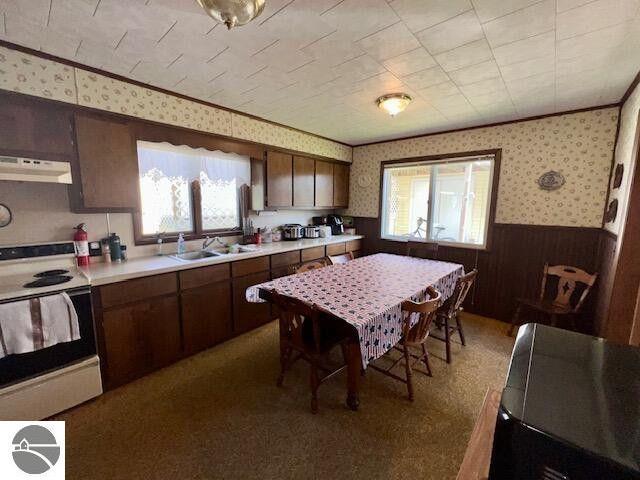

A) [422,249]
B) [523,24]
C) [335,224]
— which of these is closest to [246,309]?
[335,224]

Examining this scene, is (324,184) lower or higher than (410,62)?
lower

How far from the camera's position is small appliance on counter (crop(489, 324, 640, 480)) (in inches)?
18.8

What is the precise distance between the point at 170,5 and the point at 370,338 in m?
2.04

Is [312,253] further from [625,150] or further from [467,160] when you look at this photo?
[625,150]

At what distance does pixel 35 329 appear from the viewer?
1554 mm

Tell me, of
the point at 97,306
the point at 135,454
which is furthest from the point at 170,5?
the point at 135,454

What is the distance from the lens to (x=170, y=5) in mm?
1344

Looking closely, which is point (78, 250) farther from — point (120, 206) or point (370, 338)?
point (370, 338)

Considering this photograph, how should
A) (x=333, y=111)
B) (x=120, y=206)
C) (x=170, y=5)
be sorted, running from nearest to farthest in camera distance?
(x=170, y=5) < (x=120, y=206) < (x=333, y=111)

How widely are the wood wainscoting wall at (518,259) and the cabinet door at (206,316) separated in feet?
9.29

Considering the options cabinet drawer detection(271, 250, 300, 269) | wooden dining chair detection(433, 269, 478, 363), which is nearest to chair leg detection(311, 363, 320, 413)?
wooden dining chair detection(433, 269, 478, 363)

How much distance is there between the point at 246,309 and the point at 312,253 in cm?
113

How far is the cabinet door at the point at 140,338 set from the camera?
1.95 metres

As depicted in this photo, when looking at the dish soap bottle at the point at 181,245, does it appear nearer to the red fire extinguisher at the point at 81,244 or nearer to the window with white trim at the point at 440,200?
the red fire extinguisher at the point at 81,244
